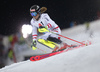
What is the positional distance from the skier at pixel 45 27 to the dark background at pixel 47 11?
0.17m

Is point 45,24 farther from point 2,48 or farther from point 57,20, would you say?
point 2,48

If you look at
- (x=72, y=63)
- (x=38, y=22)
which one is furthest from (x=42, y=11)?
(x=72, y=63)

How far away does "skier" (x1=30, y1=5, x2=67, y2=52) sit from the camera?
351 centimetres

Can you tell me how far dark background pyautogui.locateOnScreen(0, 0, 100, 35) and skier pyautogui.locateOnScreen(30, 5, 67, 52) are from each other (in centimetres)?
17

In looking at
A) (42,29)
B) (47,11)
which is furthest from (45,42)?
(47,11)

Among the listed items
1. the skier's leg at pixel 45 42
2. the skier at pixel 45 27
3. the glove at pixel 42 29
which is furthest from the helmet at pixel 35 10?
the skier's leg at pixel 45 42

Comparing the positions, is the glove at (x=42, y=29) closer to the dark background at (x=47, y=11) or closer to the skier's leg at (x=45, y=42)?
the skier's leg at (x=45, y=42)

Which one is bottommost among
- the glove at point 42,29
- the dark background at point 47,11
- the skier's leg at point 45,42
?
the skier's leg at point 45,42

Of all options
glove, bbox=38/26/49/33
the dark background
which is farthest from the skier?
the dark background

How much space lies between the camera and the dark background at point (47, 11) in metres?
3.94

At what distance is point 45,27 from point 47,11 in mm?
385

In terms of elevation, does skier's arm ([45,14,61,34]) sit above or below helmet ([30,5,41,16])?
below

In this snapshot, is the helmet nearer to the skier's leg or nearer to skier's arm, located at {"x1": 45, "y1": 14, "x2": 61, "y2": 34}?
skier's arm, located at {"x1": 45, "y1": 14, "x2": 61, "y2": 34}

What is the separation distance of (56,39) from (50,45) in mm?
211
